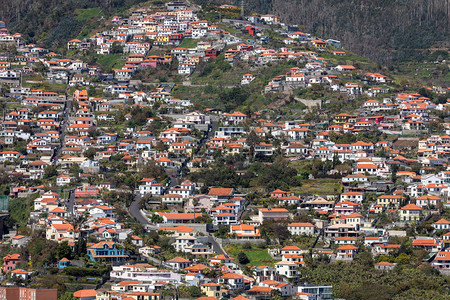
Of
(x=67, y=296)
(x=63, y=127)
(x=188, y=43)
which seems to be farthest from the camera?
(x=188, y=43)

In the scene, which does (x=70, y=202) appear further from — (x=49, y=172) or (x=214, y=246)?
(x=214, y=246)

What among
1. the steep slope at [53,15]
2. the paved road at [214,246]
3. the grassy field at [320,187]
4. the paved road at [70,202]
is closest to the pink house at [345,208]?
the grassy field at [320,187]

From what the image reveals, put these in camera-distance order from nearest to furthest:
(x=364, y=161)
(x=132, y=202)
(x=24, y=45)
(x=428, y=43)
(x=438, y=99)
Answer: (x=132, y=202) < (x=364, y=161) < (x=438, y=99) < (x=24, y=45) < (x=428, y=43)

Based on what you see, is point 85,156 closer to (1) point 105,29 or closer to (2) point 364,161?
(2) point 364,161

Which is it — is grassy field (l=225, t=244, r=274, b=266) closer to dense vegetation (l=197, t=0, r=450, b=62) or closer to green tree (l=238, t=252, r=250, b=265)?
green tree (l=238, t=252, r=250, b=265)

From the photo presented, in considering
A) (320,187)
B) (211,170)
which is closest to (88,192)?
(211,170)

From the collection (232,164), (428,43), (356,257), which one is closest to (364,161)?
(232,164)
